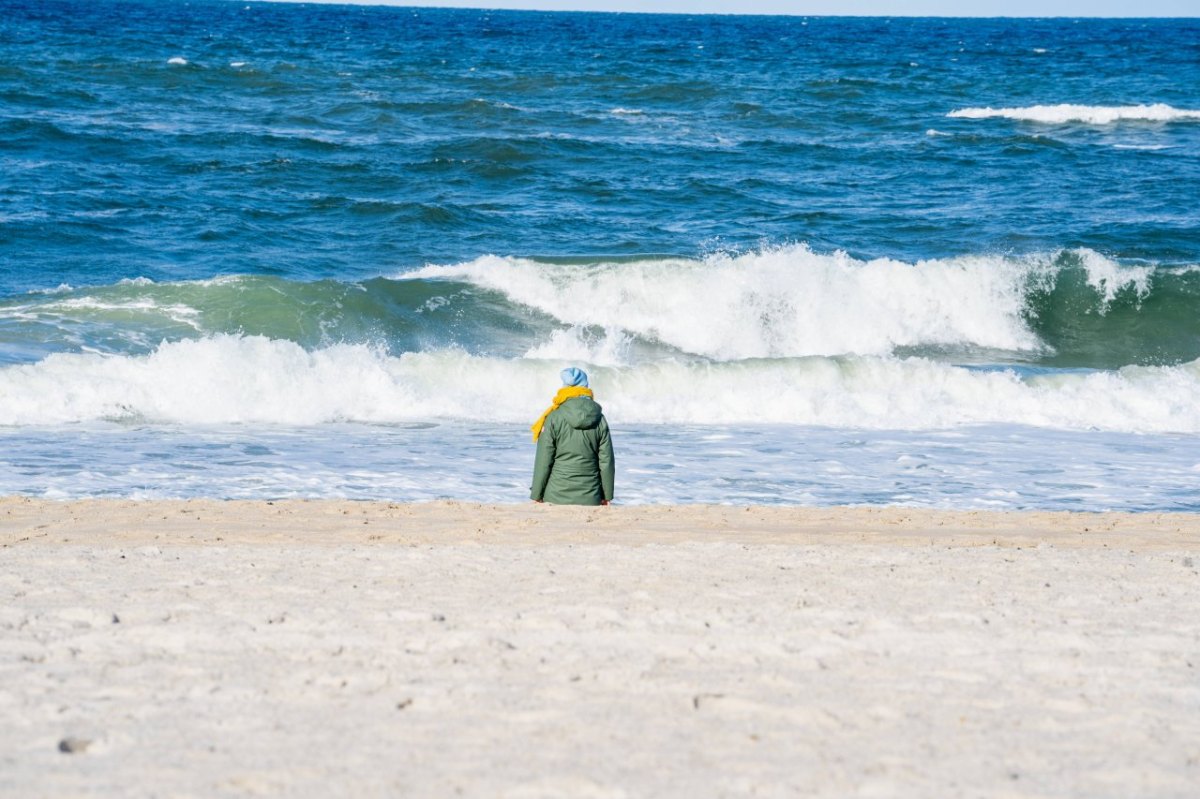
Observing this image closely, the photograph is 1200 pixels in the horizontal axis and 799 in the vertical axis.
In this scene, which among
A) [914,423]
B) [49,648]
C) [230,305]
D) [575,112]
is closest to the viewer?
[49,648]

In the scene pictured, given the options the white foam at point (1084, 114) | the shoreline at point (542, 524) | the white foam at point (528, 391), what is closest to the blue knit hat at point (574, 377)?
the shoreline at point (542, 524)

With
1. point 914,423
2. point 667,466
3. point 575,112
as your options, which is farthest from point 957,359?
point 575,112

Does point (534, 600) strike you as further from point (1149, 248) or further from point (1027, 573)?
point (1149, 248)

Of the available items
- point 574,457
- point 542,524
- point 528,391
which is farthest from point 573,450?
point 528,391

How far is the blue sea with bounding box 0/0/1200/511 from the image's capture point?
11.1m

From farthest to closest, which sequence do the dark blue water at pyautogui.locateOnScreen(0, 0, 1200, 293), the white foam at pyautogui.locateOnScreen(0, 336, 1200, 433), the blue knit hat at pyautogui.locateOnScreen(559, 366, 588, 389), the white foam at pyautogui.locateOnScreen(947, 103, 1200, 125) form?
1. the white foam at pyautogui.locateOnScreen(947, 103, 1200, 125)
2. the dark blue water at pyautogui.locateOnScreen(0, 0, 1200, 293)
3. the white foam at pyautogui.locateOnScreen(0, 336, 1200, 433)
4. the blue knit hat at pyautogui.locateOnScreen(559, 366, 588, 389)

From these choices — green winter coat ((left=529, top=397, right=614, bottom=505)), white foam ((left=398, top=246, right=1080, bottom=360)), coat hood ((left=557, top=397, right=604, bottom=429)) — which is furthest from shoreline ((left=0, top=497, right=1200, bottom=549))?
white foam ((left=398, top=246, right=1080, bottom=360))

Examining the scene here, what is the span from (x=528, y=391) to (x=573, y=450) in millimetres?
5493

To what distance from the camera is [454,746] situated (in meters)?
3.93

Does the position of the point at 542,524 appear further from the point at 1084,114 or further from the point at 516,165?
the point at 1084,114

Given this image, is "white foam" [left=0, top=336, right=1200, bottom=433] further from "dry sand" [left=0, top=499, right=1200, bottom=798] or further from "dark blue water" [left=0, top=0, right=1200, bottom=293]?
"dry sand" [left=0, top=499, right=1200, bottom=798]

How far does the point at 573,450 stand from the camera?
8.38m

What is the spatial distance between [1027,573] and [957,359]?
37.0 feet

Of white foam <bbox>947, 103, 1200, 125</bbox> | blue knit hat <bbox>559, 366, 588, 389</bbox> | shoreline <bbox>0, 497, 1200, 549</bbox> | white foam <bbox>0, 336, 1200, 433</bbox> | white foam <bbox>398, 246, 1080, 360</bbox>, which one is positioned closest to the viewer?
shoreline <bbox>0, 497, 1200, 549</bbox>
